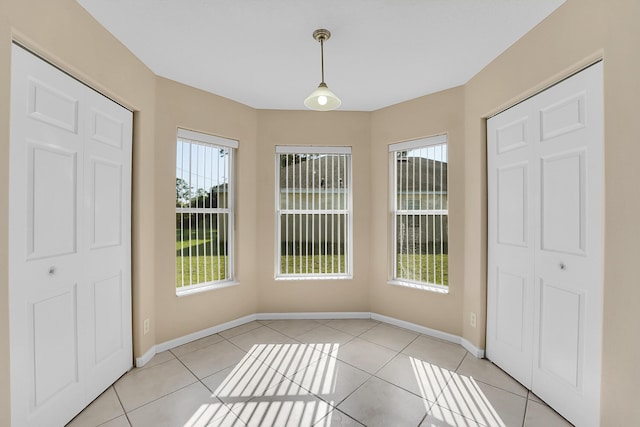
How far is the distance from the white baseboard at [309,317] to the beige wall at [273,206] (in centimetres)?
7

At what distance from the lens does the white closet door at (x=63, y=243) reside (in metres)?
1.48

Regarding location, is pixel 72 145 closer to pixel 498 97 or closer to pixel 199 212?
pixel 199 212

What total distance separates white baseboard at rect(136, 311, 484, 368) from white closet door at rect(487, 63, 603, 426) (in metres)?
0.48

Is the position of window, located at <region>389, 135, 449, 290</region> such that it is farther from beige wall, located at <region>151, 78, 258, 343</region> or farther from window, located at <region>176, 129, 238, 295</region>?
window, located at <region>176, 129, 238, 295</region>

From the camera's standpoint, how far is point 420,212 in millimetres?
3264

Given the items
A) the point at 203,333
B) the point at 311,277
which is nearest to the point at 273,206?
the point at 311,277

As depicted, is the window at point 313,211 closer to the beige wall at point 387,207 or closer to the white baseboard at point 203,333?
the beige wall at point 387,207

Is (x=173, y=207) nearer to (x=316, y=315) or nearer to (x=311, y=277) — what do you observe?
(x=311, y=277)

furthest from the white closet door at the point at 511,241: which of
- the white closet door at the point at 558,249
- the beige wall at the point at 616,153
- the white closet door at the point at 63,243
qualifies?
the white closet door at the point at 63,243

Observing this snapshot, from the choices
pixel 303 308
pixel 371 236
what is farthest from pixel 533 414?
pixel 303 308

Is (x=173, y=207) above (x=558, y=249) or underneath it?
above

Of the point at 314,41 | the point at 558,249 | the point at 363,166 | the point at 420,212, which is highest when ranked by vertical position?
the point at 314,41

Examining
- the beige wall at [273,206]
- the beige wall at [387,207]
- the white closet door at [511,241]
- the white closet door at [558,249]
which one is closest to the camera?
the white closet door at [558,249]

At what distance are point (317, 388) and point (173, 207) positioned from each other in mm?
2128
